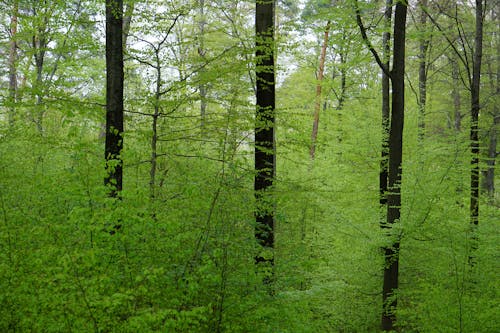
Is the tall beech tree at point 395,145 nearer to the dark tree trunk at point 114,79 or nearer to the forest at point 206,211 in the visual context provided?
the forest at point 206,211

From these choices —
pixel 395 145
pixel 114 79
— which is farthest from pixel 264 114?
pixel 395 145

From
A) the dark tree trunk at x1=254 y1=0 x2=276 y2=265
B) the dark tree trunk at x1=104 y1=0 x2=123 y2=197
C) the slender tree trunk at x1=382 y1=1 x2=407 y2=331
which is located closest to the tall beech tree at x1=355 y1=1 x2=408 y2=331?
the slender tree trunk at x1=382 y1=1 x2=407 y2=331

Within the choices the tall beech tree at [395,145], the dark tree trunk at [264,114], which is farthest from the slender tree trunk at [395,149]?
the dark tree trunk at [264,114]

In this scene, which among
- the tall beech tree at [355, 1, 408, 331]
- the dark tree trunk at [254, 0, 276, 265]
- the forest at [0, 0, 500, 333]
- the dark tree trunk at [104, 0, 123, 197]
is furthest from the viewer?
the tall beech tree at [355, 1, 408, 331]

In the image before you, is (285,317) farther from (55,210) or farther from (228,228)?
(55,210)

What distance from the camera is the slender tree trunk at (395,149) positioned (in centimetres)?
829

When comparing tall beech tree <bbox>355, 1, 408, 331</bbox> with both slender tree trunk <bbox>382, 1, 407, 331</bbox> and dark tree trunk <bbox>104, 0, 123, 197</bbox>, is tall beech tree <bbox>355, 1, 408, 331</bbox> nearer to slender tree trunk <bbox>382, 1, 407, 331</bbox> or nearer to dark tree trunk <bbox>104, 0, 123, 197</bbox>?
slender tree trunk <bbox>382, 1, 407, 331</bbox>

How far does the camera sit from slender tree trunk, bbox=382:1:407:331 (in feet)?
27.2

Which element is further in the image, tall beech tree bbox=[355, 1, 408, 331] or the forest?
tall beech tree bbox=[355, 1, 408, 331]

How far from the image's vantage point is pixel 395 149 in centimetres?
855

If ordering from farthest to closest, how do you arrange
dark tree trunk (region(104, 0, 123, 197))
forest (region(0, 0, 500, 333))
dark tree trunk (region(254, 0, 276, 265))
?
dark tree trunk (region(254, 0, 276, 265)) → dark tree trunk (region(104, 0, 123, 197)) → forest (region(0, 0, 500, 333))

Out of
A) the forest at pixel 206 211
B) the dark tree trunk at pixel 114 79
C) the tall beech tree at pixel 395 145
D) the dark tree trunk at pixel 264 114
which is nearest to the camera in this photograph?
the forest at pixel 206 211

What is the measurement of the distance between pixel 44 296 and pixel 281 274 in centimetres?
289

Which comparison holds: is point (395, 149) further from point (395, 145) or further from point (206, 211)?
point (206, 211)
